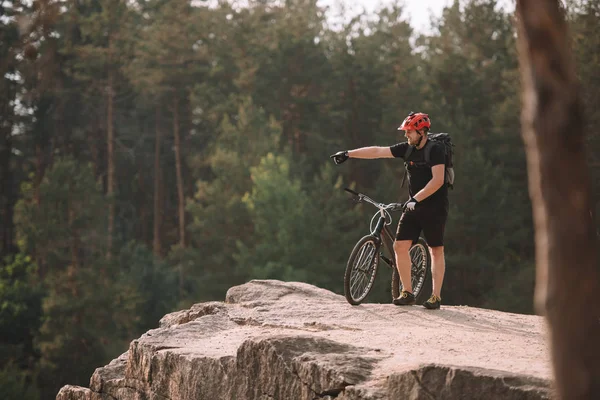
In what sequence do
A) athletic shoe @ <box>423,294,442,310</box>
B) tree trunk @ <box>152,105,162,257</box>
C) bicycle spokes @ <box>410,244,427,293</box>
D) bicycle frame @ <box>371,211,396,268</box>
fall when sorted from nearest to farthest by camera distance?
athletic shoe @ <box>423,294,442,310</box> → bicycle frame @ <box>371,211,396,268</box> → bicycle spokes @ <box>410,244,427,293</box> → tree trunk @ <box>152,105,162,257</box>

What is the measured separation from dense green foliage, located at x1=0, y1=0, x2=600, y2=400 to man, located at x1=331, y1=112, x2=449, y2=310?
19502mm

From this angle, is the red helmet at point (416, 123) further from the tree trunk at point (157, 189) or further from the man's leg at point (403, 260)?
the tree trunk at point (157, 189)

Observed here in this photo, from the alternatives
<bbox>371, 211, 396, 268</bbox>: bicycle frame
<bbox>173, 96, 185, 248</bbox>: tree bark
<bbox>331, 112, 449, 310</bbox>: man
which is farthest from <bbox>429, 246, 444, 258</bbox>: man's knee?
<bbox>173, 96, 185, 248</bbox>: tree bark

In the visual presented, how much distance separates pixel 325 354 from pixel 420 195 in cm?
195

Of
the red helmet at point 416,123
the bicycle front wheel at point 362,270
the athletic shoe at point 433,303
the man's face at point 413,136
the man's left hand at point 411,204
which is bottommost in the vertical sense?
the athletic shoe at point 433,303

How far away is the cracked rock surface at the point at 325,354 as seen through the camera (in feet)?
17.0

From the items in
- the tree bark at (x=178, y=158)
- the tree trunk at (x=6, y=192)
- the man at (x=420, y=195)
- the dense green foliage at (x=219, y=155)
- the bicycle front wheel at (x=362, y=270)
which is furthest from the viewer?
the tree bark at (x=178, y=158)

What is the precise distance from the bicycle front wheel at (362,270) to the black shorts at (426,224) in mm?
Result: 384

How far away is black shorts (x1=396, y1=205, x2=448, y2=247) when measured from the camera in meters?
7.89

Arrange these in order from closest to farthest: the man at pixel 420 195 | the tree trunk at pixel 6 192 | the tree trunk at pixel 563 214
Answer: the tree trunk at pixel 563 214 → the man at pixel 420 195 → the tree trunk at pixel 6 192

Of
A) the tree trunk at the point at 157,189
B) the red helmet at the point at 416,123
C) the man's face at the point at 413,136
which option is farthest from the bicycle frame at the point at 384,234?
the tree trunk at the point at 157,189

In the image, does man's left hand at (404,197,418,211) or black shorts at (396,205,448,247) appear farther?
black shorts at (396,205,448,247)

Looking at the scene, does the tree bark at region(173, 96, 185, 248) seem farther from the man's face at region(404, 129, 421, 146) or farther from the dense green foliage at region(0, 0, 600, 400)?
the man's face at region(404, 129, 421, 146)

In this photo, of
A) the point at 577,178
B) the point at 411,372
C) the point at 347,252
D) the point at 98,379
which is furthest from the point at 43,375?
the point at 577,178
